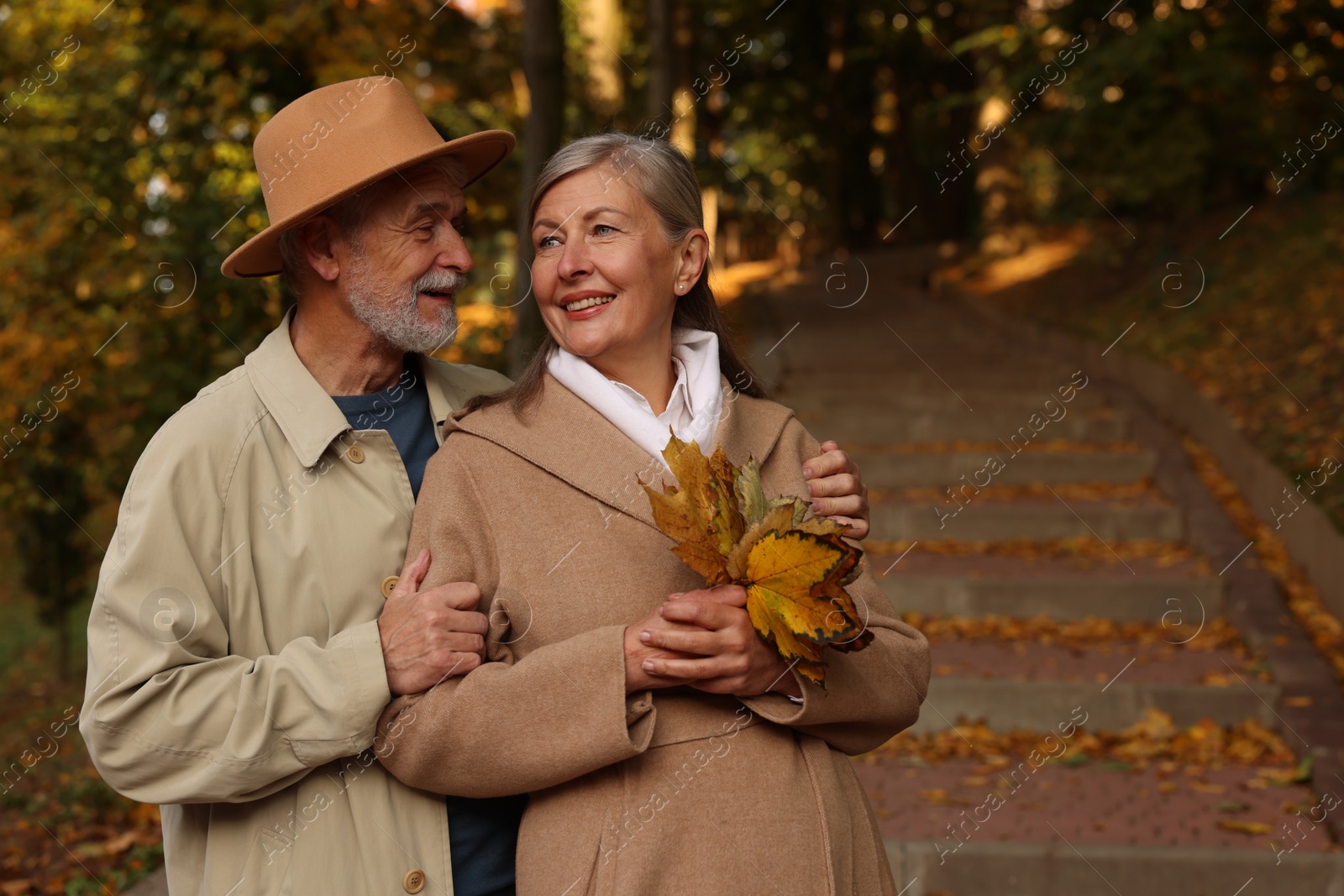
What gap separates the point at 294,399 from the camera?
2309 millimetres

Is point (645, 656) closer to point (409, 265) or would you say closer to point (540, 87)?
point (409, 265)

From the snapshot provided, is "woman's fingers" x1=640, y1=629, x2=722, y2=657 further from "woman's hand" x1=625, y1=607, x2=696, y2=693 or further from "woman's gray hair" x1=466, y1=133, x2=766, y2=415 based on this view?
"woman's gray hair" x1=466, y1=133, x2=766, y2=415

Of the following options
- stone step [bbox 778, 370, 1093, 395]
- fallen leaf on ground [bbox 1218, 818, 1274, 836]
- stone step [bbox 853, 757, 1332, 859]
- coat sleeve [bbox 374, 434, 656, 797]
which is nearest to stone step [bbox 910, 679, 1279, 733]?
stone step [bbox 853, 757, 1332, 859]

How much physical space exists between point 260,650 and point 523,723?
0.52m

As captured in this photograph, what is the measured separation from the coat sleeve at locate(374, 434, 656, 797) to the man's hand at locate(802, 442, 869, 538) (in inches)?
22.7

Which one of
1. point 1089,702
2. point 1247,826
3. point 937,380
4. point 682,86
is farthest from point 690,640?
point 682,86

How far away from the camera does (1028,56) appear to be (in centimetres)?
1270

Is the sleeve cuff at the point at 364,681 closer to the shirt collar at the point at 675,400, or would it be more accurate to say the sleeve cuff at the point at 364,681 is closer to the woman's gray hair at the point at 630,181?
the woman's gray hair at the point at 630,181

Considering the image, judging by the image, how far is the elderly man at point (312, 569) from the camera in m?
1.99

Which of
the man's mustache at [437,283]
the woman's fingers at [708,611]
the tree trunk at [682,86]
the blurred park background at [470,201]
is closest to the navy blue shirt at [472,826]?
the man's mustache at [437,283]

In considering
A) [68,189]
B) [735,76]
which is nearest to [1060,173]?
[735,76]

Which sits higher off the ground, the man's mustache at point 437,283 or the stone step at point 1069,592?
the man's mustache at point 437,283

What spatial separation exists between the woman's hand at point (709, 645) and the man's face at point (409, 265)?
84 centimetres

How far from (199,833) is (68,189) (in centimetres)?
568
